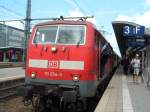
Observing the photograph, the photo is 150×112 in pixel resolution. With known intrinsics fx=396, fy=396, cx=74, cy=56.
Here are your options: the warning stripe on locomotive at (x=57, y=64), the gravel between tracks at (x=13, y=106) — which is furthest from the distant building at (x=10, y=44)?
the warning stripe on locomotive at (x=57, y=64)

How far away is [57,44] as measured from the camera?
492 inches

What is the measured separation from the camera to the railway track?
19150 millimetres

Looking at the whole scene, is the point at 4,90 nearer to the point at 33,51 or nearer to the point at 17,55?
the point at 33,51

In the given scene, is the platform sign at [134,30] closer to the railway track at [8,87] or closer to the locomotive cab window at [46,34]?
the railway track at [8,87]

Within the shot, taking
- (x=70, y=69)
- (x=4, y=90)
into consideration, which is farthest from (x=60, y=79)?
(x=4, y=90)

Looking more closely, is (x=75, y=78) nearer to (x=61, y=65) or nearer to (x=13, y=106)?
(x=61, y=65)

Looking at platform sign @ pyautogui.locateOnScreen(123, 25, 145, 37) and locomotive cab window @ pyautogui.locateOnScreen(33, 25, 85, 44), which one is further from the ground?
platform sign @ pyautogui.locateOnScreen(123, 25, 145, 37)

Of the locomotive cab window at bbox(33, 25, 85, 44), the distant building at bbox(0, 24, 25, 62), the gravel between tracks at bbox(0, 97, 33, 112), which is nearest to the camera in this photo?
the locomotive cab window at bbox(33, 25, 85, 44)

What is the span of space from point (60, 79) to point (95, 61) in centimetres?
138

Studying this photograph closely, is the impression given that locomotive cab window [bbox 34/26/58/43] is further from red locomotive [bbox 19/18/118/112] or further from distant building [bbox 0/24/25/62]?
distant building [bbox 0/24/25/62]

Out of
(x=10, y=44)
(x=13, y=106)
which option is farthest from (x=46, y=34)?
(x=10, y=44)

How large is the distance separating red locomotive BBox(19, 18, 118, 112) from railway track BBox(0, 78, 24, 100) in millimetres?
5428

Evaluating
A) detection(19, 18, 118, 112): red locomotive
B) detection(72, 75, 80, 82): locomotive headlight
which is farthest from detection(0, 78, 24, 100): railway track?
detection(72, 75, 80, 82): locomotive headlight

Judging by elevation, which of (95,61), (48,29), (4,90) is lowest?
(4,90)
